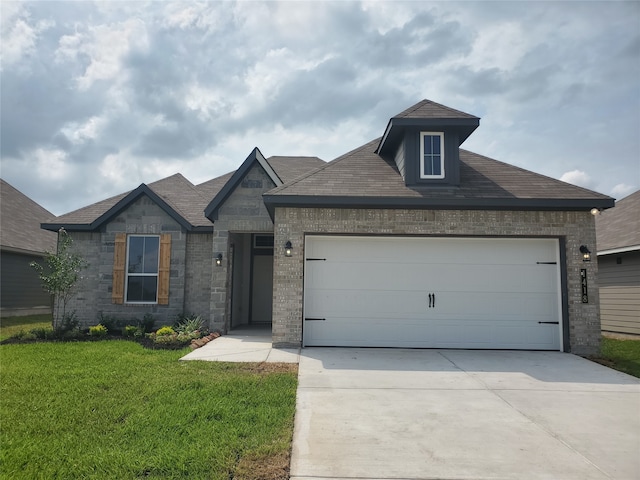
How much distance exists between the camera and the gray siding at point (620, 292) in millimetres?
12227

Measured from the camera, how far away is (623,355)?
905 cm

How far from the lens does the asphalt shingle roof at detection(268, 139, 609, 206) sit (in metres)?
8.87

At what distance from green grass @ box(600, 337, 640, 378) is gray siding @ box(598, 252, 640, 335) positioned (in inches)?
51.0

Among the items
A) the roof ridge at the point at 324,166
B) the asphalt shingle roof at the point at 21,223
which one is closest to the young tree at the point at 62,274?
the asphalt shingle roof at the point at 21,223

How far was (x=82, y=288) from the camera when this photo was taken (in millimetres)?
11992

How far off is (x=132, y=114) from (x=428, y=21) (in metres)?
8.70

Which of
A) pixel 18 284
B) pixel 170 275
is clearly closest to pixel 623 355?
pixel 170 275

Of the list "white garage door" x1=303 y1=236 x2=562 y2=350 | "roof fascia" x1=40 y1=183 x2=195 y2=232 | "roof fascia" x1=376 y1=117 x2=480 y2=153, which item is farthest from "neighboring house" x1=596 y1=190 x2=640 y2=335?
"roof fascia" x1=40 y1=183 x2=195 y2=232

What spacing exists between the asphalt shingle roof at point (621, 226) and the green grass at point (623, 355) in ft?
9.33

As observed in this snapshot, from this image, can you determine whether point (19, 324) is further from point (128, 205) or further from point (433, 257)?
point (433, 257)

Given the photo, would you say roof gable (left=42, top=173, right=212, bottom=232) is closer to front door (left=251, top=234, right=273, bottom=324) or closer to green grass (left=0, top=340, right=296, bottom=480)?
front door (left=251, top=234, right=273, bottom=324)

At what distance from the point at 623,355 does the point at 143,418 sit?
392 inches

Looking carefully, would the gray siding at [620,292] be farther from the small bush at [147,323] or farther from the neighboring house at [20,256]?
the neighboring house at [20,256]

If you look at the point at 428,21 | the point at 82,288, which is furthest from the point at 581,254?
the point at 82,288
